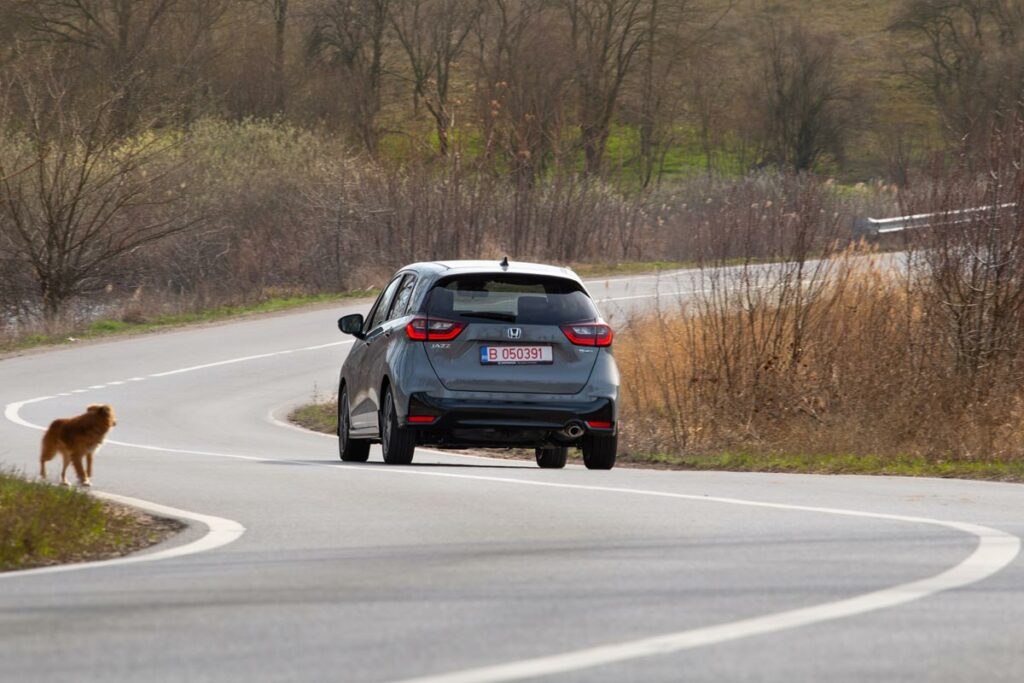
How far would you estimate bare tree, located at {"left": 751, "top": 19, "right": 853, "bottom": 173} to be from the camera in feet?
248

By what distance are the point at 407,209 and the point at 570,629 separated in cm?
3672

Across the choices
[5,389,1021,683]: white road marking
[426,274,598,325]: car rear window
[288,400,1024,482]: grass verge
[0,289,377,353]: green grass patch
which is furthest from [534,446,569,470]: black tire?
[0,289,377,353]: green grass patch

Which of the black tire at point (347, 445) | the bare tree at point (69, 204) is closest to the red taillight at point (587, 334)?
the black tire at point (347, 445)

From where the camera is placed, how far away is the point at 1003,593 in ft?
24.1

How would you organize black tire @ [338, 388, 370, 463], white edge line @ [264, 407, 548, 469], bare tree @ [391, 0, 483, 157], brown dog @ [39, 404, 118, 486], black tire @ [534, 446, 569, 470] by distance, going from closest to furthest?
brown dog @ [39, 404, 118, 486]
black tire @ [534, 446, 569, 470]
black tire @ [338, 388, 370, 463]
white edge line @ [264, 407, 548, 469]
bare tree @ [391, 0, 483, 157]

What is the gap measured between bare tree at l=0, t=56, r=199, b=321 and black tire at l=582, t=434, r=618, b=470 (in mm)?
23852

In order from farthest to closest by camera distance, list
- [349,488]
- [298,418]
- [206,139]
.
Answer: [206,139], [298,418], [349,488]

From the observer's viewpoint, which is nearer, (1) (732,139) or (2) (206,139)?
(2) (206,139)

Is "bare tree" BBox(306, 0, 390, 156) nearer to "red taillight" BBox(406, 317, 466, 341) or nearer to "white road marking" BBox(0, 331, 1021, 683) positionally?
"red taillight" BBox(406, 317, 466, 341)

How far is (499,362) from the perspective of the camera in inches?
549

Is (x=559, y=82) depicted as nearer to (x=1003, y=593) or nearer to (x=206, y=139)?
(x=206, y=139)

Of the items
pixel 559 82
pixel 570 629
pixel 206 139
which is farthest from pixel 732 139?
pixel 570 629

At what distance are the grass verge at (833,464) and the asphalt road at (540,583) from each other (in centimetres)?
155

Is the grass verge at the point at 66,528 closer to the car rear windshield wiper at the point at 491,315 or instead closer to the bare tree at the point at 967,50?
the car rear windshield wiper at the point at 491,315
